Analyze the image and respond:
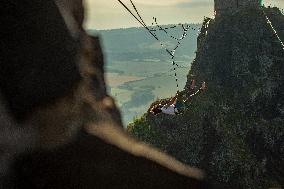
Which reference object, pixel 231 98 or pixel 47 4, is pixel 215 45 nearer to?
pixel 231 98

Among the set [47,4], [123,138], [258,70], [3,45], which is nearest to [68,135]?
[123,138]

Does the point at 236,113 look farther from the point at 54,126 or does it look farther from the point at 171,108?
the point at 54,126

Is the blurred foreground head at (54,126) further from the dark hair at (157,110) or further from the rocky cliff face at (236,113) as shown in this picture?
the rocky cliff face at (236,113)

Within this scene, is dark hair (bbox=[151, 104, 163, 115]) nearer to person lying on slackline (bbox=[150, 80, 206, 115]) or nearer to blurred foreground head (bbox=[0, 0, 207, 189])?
person lying on slackline (bbox=[150, 80, 206, 115])

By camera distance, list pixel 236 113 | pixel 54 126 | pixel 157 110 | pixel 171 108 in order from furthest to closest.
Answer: pixel 236 113 → pixel 157 110 → pixel 171 108 → pixel 54 126

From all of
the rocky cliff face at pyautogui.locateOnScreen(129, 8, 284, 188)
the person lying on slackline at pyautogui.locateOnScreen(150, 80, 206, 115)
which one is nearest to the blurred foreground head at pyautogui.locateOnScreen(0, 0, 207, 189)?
the person lying on slackline at pyautogui.locateOnScreen(150, 80, 206, 115)

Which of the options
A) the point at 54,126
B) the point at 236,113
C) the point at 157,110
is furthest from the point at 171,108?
the point at 236,113
